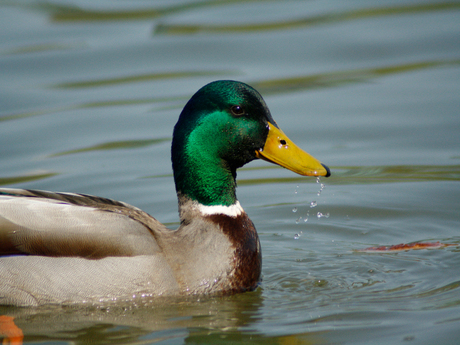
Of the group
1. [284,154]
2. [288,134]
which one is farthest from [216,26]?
[284,154]

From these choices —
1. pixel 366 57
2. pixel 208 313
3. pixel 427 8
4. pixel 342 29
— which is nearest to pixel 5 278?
pixel 208 313

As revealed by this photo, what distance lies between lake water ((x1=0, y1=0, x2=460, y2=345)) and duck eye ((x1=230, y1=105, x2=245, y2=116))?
3.70 feet

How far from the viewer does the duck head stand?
5348 mm

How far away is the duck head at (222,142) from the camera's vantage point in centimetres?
535

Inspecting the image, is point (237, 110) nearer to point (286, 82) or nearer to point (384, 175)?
point (384, 175)

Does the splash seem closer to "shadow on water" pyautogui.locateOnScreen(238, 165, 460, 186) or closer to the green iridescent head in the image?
the green iridescent head

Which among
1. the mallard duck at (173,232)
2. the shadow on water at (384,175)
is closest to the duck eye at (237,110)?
the mallard duck at (173,232)

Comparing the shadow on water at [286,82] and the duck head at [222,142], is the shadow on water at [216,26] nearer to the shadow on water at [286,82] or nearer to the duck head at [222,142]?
the shadow on water at [286,82]

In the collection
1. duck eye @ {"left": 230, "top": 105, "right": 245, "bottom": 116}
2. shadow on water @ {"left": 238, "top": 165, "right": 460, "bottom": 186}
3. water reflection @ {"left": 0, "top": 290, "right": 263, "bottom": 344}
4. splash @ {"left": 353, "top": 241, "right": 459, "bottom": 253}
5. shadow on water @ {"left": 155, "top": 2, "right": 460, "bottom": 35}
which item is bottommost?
water reflection @ {"left": 0, "top": 290, "right": 263, "bottom": 344}

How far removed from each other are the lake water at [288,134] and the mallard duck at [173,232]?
0.49 ft

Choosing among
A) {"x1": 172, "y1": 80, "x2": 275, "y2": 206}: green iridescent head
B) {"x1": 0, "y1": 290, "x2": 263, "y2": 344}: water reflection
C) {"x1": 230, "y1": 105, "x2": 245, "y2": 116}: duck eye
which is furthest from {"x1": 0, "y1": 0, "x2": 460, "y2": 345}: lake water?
{"x1": 230, "y1": 105, "x2": 245, "y2": 116}: duck eye

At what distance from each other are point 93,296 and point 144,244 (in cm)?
48

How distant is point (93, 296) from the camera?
5.04 m

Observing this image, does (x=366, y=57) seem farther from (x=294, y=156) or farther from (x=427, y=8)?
(x=294, y=156)
